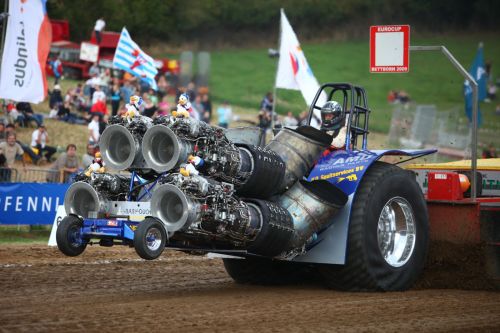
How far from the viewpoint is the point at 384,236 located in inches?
387

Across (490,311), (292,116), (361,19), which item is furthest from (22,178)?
(361,19)

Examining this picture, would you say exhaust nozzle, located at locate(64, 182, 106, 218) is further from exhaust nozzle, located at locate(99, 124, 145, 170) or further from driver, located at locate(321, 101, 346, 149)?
driver, located at locate(321, 101, 346, 149)

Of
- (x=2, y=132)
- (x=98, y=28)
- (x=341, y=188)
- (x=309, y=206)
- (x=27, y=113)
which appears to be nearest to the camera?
(x=309, y=206)

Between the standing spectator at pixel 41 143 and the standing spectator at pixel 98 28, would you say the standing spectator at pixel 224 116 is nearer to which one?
the standing spectator at pixel 98 28

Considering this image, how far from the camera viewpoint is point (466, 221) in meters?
10.1

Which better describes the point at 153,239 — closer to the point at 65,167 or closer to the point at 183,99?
the point at 183,99

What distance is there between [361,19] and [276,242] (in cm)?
2484

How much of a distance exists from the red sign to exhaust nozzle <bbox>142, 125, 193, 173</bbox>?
3713 millimetres

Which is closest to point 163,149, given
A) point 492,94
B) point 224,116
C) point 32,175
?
point 32,175

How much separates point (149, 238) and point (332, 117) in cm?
291

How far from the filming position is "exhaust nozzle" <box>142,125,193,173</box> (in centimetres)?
816

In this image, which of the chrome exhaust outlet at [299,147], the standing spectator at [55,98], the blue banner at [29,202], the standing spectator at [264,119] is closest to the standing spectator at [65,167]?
the blue banner at [29,202]

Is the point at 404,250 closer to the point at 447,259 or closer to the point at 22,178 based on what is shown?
the point at 447,259

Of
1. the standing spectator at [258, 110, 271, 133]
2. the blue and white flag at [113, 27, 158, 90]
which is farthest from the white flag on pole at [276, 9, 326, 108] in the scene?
the standing spectator at [258, 110, 271, 133]
